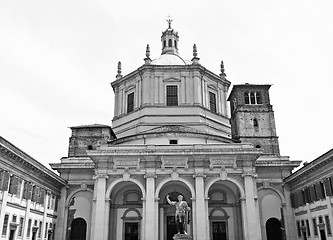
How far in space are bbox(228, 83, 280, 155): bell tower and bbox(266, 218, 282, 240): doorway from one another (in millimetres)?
6968

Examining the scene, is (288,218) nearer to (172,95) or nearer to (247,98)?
(247,98)

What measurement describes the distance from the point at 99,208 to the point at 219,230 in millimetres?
10689

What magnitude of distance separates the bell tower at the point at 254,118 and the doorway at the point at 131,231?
1387 cm

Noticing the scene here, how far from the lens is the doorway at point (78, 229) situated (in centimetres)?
3162

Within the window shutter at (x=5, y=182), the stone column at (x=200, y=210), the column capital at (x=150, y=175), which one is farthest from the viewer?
the column capital at (x=150, y=175)

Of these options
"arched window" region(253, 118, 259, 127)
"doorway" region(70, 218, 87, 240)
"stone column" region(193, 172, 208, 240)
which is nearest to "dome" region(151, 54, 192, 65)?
"arched window" region(253, 118, 259, 127)

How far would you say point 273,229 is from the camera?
31.5 m

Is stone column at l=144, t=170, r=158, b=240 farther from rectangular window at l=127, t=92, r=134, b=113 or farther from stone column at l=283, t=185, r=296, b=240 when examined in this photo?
stone column at l=283, t=185, r=296, b=240

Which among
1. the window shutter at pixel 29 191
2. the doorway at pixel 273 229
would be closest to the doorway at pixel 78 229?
the window shutter at pixel 29 191

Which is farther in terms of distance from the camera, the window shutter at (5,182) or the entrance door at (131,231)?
the entrance door at (131,231)

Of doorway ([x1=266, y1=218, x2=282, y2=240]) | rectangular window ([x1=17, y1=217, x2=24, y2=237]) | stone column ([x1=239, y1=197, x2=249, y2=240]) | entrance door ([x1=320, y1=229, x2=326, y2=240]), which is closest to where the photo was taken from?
rectangular window ([x1=17, y1=217, x2=24, y2=237])

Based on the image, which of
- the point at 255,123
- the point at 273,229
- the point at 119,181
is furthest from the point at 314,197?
the point at 119,181

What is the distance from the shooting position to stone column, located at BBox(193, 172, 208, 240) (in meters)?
26.8

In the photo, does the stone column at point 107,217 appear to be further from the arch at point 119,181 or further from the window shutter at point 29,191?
the window shutter at point 29,191
